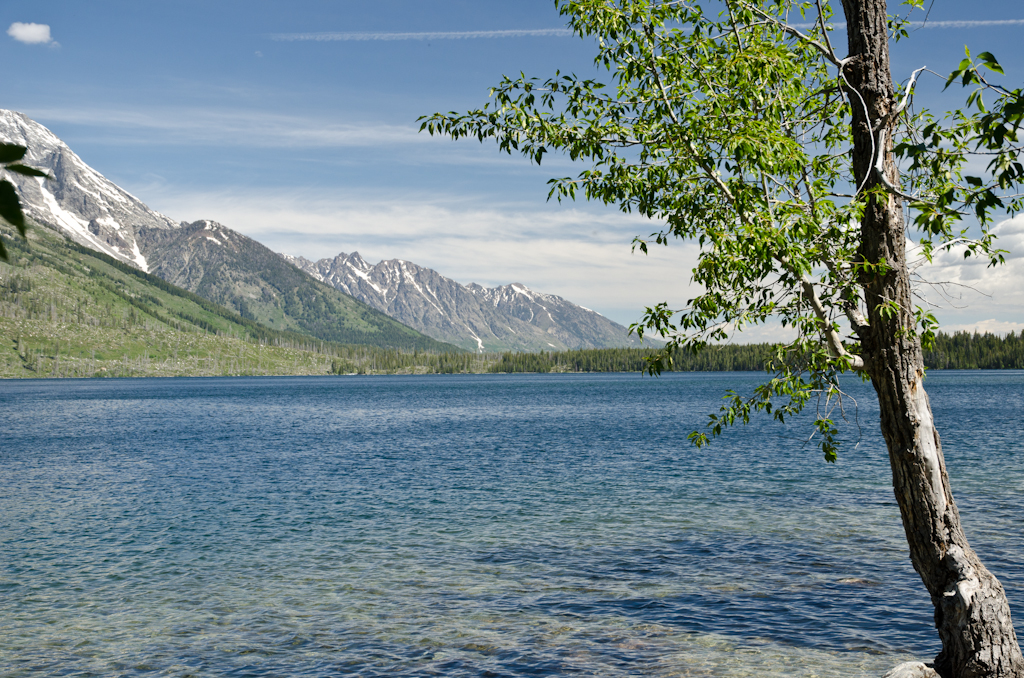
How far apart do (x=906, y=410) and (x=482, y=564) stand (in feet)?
56.4

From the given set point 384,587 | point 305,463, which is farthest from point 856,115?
point 305,463

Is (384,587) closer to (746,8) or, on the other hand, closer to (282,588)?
(282,588)

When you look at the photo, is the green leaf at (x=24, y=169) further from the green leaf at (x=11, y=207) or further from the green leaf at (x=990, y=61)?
the green leaf at (x=990, y=61)

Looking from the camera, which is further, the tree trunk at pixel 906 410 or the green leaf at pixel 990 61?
the tree trunk at pixel 906 410

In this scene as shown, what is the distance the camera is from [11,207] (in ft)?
8.09

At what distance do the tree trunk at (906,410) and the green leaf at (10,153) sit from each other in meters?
11.6

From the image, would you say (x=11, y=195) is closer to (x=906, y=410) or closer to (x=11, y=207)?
(x=11, y=207)

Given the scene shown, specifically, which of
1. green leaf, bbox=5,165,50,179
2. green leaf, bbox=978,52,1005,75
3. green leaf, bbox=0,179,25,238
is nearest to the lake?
green leaf, bbox=978,52,1005,75

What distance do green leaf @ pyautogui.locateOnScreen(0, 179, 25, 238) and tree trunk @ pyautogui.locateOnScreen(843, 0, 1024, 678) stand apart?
457 inches

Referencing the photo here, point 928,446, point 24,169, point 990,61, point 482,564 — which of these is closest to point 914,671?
point 928,446

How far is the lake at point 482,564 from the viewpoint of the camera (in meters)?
17.4

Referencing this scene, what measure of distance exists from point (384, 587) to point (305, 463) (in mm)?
36326

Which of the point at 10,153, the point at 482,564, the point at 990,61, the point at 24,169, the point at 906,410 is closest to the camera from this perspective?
the point at 10,153

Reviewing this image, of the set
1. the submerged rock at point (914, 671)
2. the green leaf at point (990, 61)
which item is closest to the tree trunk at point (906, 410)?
the submerged rock at point (914, 671)
